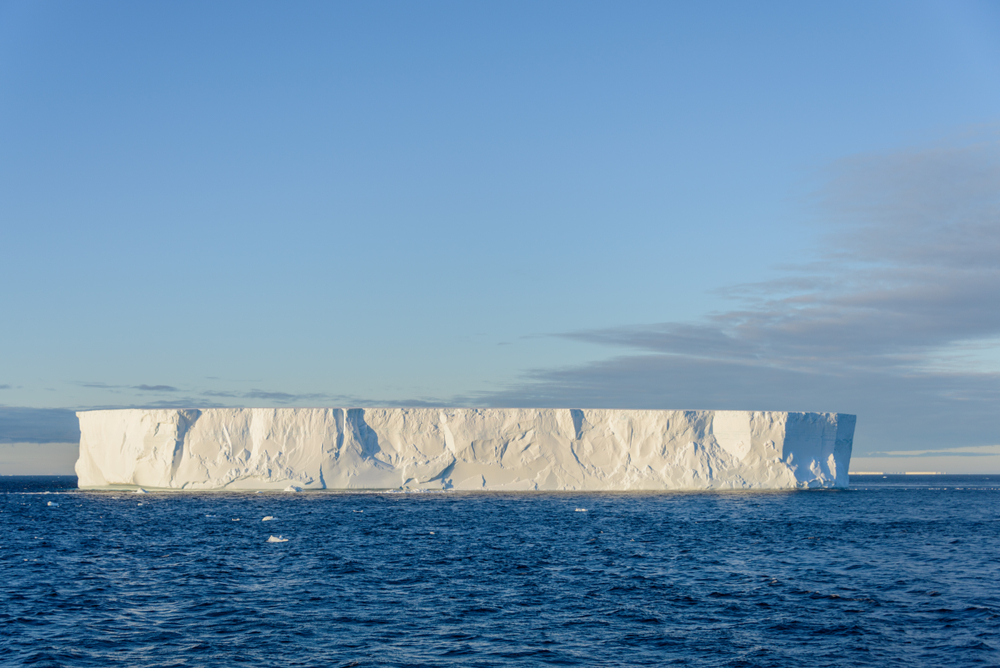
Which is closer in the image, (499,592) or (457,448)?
(499,592)

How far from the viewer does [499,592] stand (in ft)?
40.3

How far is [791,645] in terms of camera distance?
936cm

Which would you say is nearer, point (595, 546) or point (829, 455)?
point (595, 546)

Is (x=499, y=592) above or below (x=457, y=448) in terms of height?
below

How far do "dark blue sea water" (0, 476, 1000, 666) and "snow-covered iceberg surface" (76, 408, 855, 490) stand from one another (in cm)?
913

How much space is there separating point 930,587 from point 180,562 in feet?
44.0

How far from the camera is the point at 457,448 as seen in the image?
3359cm

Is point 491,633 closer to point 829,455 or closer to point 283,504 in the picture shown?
point 283,504

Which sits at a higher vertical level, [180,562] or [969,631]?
[969,631]

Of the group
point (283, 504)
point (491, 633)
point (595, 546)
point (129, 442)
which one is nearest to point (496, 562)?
point (595, 546)

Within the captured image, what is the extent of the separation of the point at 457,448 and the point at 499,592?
21.4 metres

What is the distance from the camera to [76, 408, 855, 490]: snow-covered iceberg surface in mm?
32969

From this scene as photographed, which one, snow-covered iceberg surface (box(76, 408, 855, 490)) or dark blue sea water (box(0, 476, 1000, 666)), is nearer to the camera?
dark blue sea water (box(0, 476, 1000, 666))

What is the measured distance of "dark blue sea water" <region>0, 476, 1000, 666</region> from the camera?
9.09 metres
